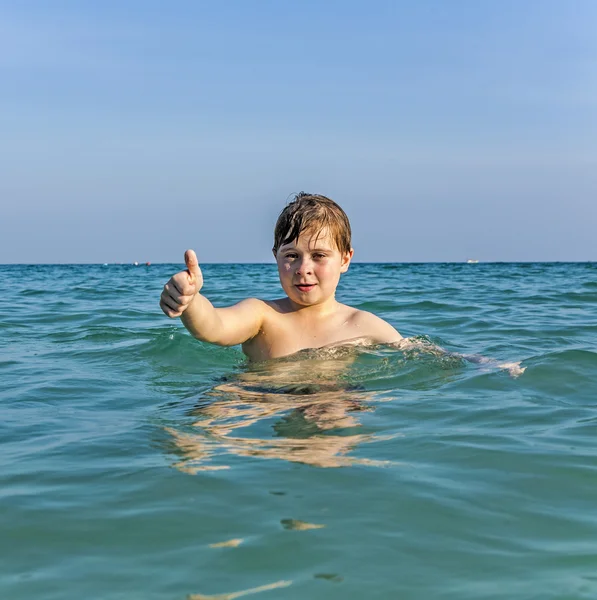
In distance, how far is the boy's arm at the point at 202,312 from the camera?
3191mm

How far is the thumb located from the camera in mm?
3072

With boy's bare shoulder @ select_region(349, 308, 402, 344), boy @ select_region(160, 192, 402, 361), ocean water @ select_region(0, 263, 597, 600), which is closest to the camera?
ocean water @ select_region(0, 263, 597, 600)

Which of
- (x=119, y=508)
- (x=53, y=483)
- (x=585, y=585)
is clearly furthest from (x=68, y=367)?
(x=585, y=585)

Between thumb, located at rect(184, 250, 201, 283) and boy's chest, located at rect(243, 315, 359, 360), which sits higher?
thumb, located at rect(184, 250, 201, 283)

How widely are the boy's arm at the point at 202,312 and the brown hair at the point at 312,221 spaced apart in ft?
1.51

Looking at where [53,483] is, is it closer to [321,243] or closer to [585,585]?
[585,585]

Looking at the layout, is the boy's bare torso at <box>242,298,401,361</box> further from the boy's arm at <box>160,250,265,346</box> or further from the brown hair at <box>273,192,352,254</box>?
the brown hair at <box>273,192,352,254</box>

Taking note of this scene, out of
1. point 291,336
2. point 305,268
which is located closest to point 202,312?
point 305,268

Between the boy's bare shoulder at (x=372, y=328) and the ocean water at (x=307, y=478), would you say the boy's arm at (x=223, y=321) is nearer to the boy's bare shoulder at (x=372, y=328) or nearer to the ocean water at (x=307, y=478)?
the ocean water at (x=307, y=478)

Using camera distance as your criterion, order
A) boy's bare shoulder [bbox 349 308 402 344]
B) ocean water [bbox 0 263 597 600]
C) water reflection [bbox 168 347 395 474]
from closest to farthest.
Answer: ocean water [bbox 0 263 597 600], water reflection [bbox 168 347 395 474], boy's bare shoulder [bbox 349 308 402 344]

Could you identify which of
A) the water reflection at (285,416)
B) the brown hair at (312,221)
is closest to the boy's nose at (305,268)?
the brown hair at (312,221)

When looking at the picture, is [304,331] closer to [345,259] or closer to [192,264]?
[345,259]

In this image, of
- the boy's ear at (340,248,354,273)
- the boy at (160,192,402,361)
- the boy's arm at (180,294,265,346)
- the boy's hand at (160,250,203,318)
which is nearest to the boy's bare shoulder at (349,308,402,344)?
the boy at (160,192,402,361)

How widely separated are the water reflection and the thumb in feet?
2.08
